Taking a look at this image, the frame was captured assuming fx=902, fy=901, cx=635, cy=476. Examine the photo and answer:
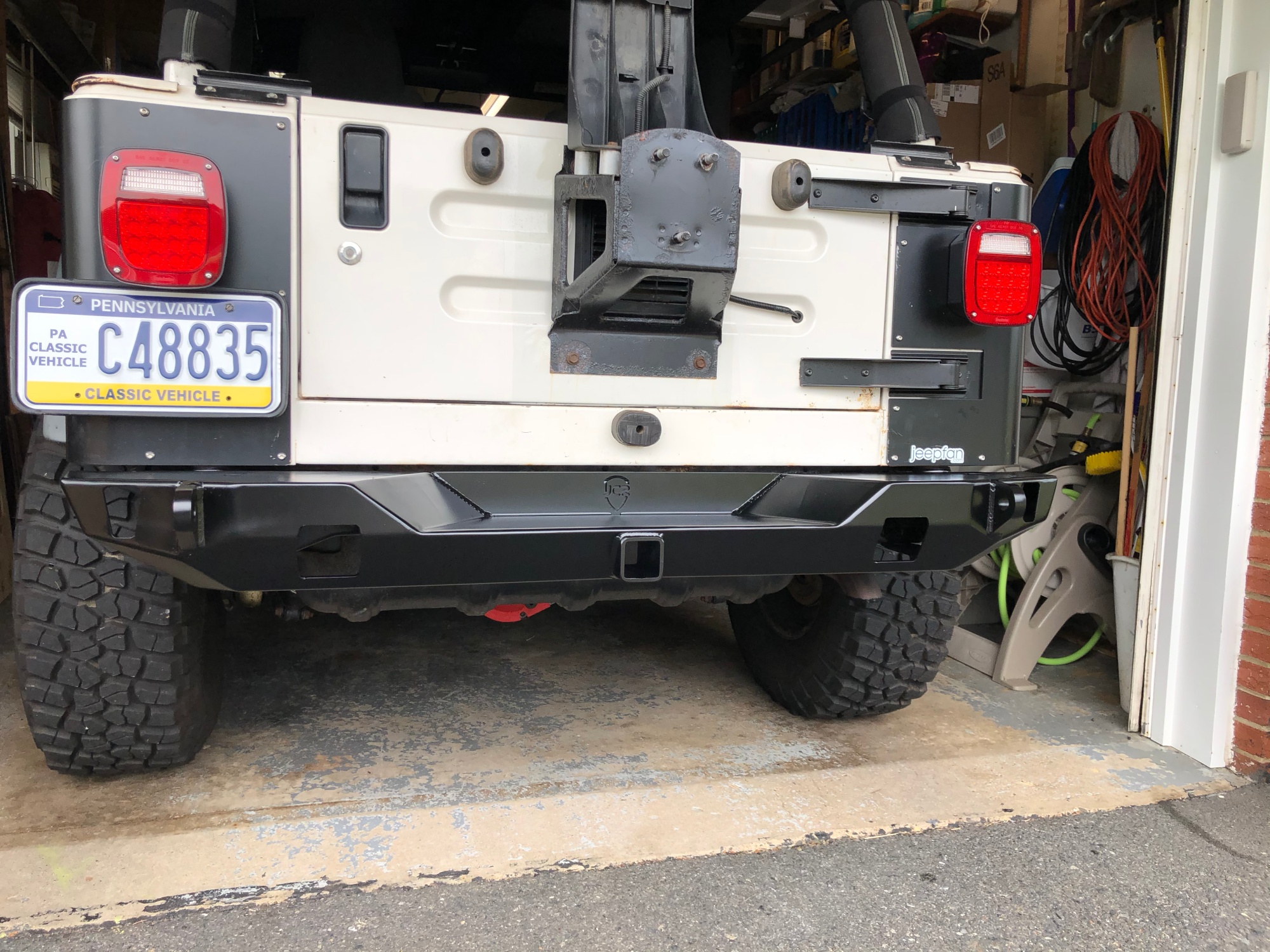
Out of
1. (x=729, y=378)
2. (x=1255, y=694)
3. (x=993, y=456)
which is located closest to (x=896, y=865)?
(x=993, y=456)

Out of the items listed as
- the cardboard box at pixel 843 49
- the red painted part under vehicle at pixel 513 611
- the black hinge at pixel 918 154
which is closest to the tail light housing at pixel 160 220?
the red painted part under vehicle at pixel 513 611

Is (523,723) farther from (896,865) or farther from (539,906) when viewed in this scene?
(896,865)

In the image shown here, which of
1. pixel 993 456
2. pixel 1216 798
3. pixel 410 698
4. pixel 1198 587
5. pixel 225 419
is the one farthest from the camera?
pixel 410 698

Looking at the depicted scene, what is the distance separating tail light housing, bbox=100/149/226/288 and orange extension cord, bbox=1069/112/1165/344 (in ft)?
9.89

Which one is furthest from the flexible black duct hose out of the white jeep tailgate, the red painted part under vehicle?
the red painted part under vehicle

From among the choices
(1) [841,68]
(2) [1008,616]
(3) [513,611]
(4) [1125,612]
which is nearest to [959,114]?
(1) [841,68]

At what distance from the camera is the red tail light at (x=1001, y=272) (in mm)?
1986

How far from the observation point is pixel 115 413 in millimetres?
1606

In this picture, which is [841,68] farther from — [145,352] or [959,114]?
[145,352]

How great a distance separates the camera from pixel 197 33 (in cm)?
186

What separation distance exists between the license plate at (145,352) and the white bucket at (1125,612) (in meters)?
2.60

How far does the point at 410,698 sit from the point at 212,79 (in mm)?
1806

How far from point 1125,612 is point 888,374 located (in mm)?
1471

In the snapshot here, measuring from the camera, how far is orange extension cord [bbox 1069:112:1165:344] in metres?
3.32
